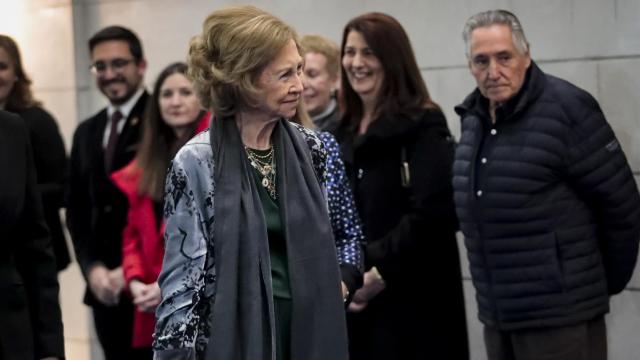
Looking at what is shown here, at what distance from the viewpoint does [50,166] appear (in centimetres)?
678

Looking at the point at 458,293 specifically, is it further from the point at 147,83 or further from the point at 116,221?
the point at 147,83

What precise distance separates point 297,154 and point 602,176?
1.61 meters

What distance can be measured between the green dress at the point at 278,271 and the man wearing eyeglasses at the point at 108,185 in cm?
255

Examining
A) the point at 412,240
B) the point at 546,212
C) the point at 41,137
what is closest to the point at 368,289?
the point at 412,240

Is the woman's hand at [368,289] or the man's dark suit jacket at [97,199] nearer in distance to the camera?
the woman's hand at [368,289]

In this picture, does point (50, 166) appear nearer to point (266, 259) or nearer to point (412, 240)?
point (412, 240)

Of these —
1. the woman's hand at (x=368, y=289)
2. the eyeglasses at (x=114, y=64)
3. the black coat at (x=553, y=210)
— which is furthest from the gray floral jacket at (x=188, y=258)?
the eyeglasses at (x=114, y=64)

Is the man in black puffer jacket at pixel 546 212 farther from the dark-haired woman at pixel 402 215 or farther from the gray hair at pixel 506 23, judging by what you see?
the dark-haired woman at pixel 402 215

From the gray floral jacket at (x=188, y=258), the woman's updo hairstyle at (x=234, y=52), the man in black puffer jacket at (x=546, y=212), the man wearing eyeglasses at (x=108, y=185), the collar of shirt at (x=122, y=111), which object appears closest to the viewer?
the gray floral jacket at (x=188, y=258)

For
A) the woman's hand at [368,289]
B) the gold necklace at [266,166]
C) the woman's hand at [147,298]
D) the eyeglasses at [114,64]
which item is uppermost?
the eyeglasses at [114,64]

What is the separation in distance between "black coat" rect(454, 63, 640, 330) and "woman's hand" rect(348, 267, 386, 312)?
1.83 ft

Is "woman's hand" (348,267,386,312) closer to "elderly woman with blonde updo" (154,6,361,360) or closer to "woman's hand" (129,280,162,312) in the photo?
"woman's hand" (129,280,162,312)

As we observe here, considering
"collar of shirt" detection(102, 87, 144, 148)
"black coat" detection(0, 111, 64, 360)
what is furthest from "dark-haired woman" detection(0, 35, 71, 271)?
"black coat" detection(0, 111, 64, 360)

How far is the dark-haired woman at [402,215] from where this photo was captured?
5.62 meters
